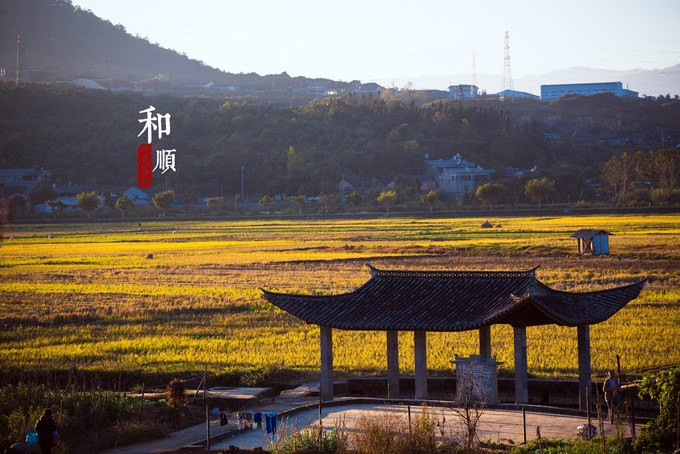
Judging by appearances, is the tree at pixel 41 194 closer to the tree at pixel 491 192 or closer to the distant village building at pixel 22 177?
the distant village building at pixel 22 177

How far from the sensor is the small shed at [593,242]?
48594mm

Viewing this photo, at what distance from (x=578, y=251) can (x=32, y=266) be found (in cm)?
2939

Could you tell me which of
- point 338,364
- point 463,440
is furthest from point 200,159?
point 463,440

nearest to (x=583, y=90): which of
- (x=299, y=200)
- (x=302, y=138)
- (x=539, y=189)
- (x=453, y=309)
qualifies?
(x=302, y=138)

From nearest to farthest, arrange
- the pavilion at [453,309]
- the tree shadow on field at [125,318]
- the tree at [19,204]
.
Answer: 1. the pavilion at [453,309]
2. the tree shadow on field at [125,318]
3. the tree at [19,204]

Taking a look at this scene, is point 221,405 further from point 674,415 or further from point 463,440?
point 674,415

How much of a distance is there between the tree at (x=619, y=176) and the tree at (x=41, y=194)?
5551 centimetres

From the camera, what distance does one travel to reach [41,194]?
304 feet

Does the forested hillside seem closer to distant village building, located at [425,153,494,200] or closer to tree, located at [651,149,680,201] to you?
distant village building, located at [425,153,494,200]

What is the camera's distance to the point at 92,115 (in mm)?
123938

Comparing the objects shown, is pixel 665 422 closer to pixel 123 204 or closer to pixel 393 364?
pixel 393 364

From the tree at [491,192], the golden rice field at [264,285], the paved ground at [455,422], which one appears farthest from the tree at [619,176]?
the paved ground at [455,422]

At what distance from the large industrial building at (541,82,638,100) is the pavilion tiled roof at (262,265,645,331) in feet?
536

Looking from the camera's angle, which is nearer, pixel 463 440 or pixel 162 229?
pixel 463 440
